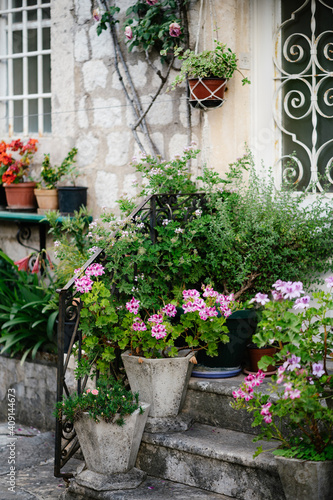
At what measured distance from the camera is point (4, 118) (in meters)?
6.48

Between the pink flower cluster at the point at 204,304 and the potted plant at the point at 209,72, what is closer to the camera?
the pink flower cluster at the point at 204,304

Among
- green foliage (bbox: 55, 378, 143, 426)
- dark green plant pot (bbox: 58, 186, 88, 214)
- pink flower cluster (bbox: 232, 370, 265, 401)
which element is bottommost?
green foliage (bbox: 55, 378, 143, 426)

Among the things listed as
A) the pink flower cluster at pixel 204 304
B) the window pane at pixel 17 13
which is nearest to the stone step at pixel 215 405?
the pink flower cluster at pixel 204 304

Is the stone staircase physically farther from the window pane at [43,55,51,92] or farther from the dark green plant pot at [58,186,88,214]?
the window pane at [43,55,51,92]

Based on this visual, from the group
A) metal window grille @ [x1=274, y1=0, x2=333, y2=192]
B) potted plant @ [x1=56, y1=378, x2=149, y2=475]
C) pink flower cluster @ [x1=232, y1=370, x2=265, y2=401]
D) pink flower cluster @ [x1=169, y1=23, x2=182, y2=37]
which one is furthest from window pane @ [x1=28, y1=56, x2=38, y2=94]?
pink flower cluster @ [x1=232, y1=370, x2=265, y2=401]

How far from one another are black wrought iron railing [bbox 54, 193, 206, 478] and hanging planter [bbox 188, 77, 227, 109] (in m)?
0.68

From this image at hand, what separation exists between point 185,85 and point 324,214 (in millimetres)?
1460

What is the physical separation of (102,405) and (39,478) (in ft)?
2.93

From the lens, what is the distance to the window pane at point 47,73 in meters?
6.14

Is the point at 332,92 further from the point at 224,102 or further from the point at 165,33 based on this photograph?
the point at 165,33

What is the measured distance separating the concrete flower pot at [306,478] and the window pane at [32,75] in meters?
4.41

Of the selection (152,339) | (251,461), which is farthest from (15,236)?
(251,461)

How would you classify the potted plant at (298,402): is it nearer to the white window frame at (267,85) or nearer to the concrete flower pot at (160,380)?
the concrete flower pot at (160,380)

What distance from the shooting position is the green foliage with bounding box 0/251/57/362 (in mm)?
5277
